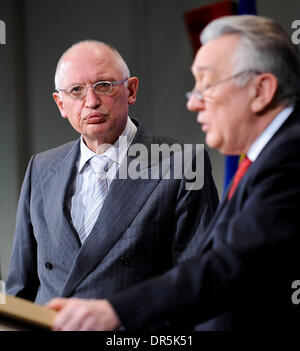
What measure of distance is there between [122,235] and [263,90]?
2.93 feet

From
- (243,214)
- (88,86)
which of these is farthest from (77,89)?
(243,214)

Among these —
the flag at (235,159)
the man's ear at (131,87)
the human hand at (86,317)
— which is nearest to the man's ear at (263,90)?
the human hand at (86,317)

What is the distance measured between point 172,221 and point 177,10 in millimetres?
2476

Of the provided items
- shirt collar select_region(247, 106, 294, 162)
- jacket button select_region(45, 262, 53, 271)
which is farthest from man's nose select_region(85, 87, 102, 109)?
shirt collar select_region(247, 106, 294, 162)

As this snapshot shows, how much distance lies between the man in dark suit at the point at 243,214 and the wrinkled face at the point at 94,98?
31.3 inches

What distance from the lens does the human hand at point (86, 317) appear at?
47.6 inches

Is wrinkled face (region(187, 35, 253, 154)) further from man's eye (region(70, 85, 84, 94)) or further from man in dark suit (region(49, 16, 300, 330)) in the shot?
man's eye (region(70, 85, 84, 94))

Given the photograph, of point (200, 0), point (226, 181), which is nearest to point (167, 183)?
point (226, 181)

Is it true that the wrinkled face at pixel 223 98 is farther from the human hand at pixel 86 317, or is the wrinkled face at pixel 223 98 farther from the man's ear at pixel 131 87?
the man's ear at pixel 131 87

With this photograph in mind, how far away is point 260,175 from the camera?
131cm

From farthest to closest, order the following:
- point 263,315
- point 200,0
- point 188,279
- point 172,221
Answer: point 200,0
point 172,221
point 263,315
point 188,279

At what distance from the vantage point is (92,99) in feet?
7.20

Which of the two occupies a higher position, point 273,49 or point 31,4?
point 31,4

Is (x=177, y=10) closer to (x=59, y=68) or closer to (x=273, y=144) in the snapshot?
(x=59, y=68)
